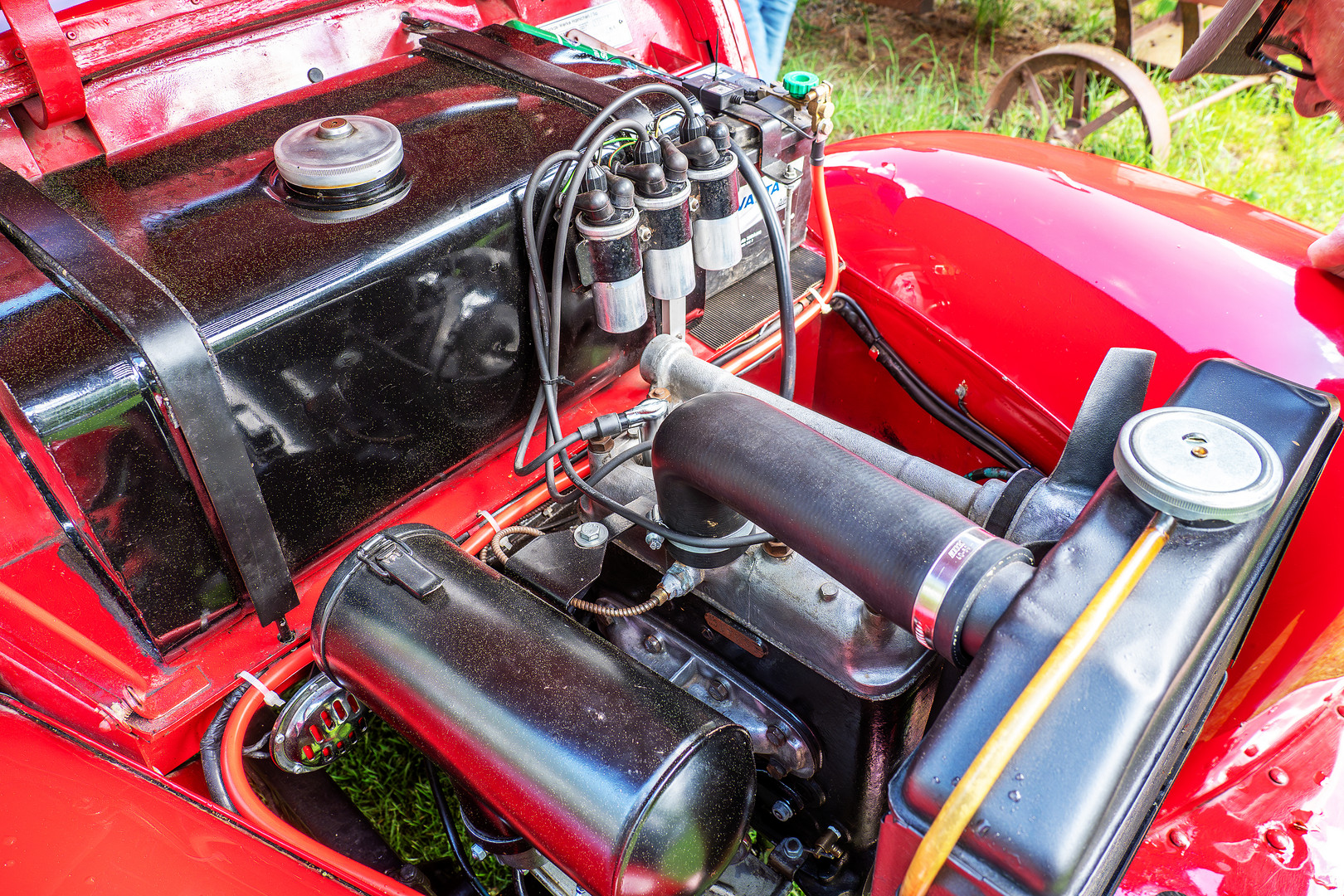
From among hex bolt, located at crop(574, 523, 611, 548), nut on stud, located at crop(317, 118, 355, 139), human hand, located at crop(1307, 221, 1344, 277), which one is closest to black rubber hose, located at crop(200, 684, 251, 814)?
hex bolt, located at crop(574, 523, 611, 548)

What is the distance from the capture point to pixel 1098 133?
341cm

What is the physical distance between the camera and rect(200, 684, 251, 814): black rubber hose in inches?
38.6

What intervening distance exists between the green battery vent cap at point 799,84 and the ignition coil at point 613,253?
15.7 inches

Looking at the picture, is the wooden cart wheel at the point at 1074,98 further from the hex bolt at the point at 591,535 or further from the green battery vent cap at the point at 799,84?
the hex bolt at the point at 591,535

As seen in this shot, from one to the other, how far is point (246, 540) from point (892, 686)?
690 mm

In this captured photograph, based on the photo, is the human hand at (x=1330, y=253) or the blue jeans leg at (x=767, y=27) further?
the blue jeans leg at (x=767, y=27)

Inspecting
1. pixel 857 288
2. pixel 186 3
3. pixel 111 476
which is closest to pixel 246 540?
pixel 111 476

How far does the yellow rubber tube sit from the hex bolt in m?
0.58

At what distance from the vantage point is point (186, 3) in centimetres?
129

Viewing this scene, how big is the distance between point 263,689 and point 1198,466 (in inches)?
37.3

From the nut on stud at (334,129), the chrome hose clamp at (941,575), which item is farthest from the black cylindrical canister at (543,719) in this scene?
the nut on stud at (334,129)

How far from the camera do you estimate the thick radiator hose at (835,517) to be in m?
0.75

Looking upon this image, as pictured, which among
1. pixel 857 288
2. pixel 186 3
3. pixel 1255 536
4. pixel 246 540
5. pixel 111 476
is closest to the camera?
pixel 1255 536

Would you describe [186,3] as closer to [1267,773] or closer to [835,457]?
[835,457]
